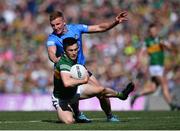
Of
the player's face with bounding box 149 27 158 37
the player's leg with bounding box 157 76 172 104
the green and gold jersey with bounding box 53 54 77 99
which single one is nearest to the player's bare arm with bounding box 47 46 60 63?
the green and gold jersey with bounding box 53 54 77 99

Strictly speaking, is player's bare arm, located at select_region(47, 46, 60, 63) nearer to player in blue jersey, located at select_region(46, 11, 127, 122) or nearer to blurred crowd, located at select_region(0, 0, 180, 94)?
player in blue jersey, located at select_region(46, 11, 127, 122)

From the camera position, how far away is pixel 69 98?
45.6 feet

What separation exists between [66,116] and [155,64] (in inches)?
319

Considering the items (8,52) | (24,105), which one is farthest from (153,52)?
(8,52)

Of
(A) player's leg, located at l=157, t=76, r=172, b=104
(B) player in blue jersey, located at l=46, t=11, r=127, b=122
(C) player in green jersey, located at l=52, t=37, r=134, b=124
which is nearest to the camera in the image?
(C) player in green jersey, located at l=52, t=37, r=134, b=124

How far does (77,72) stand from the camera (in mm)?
13242

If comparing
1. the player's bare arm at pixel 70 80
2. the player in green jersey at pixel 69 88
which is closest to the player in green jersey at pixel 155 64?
the player in green jersey at pixel 69 88

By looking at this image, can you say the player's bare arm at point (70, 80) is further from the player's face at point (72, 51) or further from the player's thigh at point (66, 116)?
the player's thigh at point (66, 116)

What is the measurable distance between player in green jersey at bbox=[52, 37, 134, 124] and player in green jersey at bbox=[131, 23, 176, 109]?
7.17 meters

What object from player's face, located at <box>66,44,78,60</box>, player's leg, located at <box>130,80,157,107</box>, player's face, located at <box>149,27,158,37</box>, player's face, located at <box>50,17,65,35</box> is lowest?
player's leg, located at <box>130,80,157,107</box>

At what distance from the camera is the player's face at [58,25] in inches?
547

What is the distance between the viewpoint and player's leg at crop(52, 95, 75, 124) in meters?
13.7

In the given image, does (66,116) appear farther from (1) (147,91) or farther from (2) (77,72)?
(1) (147,91)

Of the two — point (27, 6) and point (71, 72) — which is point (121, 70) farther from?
point (71, 72)
